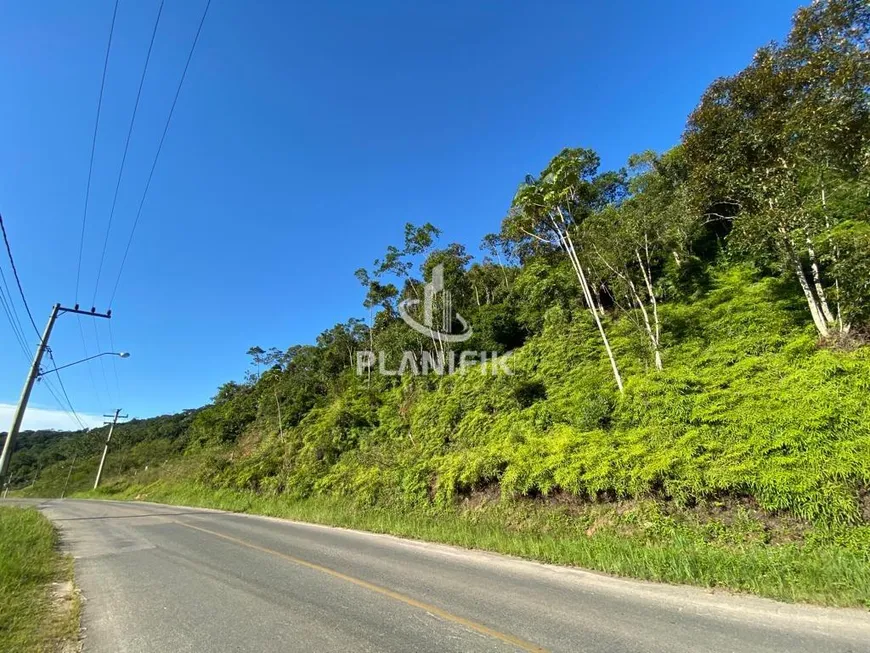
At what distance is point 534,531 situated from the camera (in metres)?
10.4

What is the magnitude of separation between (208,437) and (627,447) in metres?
52.4

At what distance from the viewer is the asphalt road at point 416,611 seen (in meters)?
4.21

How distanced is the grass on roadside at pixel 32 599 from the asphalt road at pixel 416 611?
0.90 feet

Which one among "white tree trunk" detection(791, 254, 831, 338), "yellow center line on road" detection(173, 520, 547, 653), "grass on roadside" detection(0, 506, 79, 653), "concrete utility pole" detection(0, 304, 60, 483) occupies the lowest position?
"grass on roadside" detection(0, 506, 79, 653)

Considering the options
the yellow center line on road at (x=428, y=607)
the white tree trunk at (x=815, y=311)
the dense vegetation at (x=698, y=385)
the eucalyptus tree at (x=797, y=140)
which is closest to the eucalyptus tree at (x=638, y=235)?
the dense vegetation at (x=698, y=385)

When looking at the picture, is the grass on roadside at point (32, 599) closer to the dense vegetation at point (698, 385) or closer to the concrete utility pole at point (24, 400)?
the concrete utility pole at point (24, 400)

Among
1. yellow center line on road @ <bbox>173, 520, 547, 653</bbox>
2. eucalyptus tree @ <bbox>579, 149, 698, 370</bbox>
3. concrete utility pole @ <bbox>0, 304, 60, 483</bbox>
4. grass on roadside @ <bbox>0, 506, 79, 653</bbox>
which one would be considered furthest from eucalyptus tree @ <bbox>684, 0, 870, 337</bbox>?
concrete utility pole @ <bbox>0, 304, 60, 483</bbox>

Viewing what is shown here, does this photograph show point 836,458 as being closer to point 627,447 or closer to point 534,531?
point 627,447

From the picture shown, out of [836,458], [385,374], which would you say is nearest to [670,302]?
[836,458]

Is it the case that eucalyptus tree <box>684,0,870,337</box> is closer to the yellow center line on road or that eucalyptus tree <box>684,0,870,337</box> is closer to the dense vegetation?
the dense vegetation

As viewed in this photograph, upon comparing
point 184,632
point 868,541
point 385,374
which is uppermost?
point 385,374

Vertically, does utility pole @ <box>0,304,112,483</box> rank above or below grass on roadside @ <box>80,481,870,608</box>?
above

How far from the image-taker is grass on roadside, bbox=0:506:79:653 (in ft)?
15.2

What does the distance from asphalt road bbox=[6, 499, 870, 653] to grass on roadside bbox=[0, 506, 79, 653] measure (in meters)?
0.27
